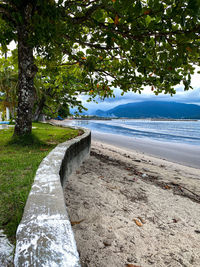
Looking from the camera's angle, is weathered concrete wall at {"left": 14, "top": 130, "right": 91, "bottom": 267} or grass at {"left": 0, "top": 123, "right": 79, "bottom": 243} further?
grass at {"left": 0, "top": 123, "right": 79, "bottom": 243}

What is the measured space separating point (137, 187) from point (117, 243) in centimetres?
252

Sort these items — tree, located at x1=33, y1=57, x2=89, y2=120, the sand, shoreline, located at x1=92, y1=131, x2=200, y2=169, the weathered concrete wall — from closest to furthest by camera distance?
the weathered concrete wall
the sand
shoreline, located at x1=92, y1=131, x2=200, y2=169
tree, located at x1=33, y1=57, x2=89, y2=120

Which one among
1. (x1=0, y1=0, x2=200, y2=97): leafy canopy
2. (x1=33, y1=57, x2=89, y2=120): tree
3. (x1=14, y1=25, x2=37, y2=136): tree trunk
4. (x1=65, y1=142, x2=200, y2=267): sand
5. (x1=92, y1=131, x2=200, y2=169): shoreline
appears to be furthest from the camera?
(x1=33, y1=57, x2=89, y2=120): tree

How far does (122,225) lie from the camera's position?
9.41 feet

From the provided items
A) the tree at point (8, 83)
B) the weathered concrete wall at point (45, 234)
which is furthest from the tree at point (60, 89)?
the weathered concrete wall at point (45, 234)

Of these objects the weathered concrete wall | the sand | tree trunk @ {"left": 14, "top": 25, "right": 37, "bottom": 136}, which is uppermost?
tree trunk @ {"left": 14, "top": 25, "right": 37, "bottom": 136}

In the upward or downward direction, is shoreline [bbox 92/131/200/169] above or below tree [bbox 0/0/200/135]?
below

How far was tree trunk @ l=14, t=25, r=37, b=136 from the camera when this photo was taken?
20.3ft

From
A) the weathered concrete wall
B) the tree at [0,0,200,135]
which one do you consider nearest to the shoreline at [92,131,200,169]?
the tree at [0,0,200,135]

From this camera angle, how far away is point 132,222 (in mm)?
2990

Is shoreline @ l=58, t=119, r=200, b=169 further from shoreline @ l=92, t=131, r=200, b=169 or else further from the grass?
the grass

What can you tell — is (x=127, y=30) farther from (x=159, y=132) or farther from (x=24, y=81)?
(x=159, y=132)

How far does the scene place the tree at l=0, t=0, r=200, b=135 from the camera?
3754 mm

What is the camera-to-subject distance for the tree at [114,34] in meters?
3.75
